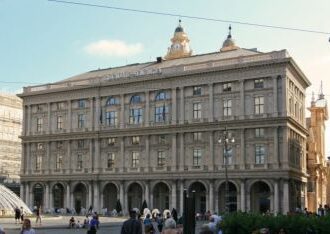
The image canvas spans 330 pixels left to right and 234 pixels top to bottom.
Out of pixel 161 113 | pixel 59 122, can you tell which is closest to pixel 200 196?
pixel 161 113

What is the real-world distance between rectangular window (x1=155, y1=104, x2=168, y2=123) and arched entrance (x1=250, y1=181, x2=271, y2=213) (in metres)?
13.8

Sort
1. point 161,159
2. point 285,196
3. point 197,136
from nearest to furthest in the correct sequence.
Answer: point 285,196, point 197,136, point 161,159

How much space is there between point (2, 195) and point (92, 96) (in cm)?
2527

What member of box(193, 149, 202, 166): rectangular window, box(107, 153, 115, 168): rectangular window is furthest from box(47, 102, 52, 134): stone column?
box(193, 149, 202, 166): rectangular window

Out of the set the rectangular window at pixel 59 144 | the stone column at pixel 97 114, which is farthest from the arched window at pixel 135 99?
the rectangular window at pixel 59 144

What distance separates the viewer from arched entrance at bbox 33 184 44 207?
80.7m

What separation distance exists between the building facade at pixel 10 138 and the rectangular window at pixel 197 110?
41442 millimetres

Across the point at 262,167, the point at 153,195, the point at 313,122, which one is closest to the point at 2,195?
the point at 153,195

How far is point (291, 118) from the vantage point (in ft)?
213

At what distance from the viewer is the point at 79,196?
78.1m

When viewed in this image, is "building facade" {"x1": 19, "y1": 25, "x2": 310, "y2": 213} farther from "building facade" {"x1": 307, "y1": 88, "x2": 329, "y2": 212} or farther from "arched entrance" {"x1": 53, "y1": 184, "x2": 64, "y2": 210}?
"building facade" {"x1": 307, "y1": 88, "x2": 329, "y2": 212}

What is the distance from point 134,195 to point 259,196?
16.5m

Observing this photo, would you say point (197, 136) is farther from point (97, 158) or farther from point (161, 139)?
point (97, 158)

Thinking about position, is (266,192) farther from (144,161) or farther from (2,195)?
(2,195)
